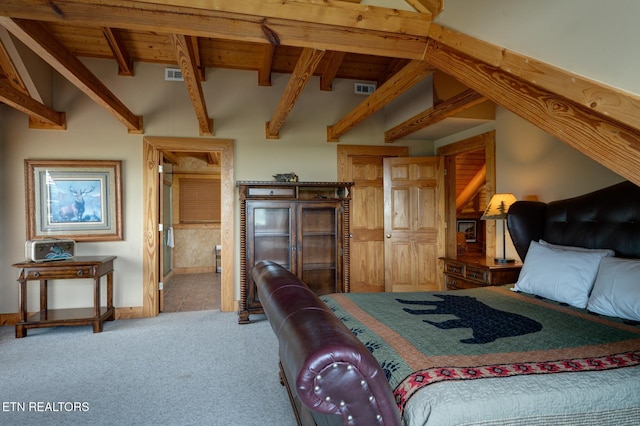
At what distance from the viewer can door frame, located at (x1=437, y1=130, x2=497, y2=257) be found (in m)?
3.93

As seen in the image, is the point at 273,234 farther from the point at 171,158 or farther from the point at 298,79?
the point at 171,158

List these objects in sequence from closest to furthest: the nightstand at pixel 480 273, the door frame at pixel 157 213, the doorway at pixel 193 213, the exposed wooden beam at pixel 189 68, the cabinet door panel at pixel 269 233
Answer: the exposed wooden beam at pixel 189 68 < the nightstand at pixel 480 273 < the cabinet door panel at pixel 269 233 < the door frame at pixel 157 213 < the doorway at pixel 193 213

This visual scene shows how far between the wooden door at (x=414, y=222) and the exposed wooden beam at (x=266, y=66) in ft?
6.15

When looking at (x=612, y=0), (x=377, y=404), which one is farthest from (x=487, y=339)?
(x=612, y=0)

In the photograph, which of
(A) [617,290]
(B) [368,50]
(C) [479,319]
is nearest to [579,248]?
(A) [617,290]

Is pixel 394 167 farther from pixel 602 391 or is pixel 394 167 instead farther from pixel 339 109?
A: pixel 602 391

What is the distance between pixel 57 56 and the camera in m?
2.38

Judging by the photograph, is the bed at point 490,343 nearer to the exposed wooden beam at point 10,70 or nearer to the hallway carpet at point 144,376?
the hallway carpet at point 144,376

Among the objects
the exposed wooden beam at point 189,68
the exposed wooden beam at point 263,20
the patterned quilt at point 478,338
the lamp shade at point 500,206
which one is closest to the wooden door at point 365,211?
the lamp shade at point 500,206

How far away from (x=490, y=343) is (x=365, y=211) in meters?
3.43

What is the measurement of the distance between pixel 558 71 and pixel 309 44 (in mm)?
1260

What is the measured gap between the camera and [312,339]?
3.16 feet

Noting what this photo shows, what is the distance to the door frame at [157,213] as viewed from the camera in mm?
4258

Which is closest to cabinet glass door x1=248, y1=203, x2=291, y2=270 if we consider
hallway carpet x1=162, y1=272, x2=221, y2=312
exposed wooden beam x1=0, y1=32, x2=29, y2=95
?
hallway carpet x1=162, y1=272, x2=221, y2=312
